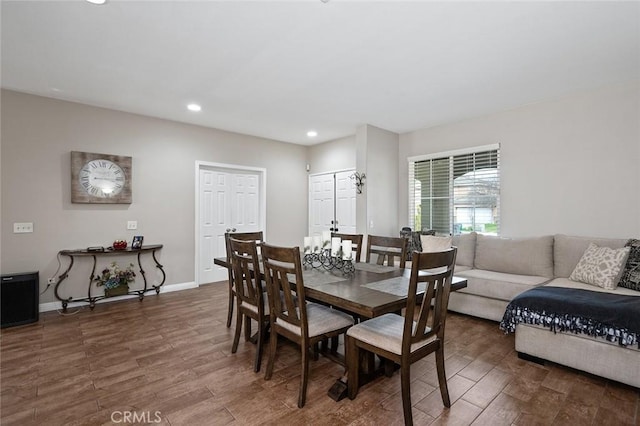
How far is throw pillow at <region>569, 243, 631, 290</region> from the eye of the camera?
9.39 feet

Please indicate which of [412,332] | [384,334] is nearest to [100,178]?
[384,334]

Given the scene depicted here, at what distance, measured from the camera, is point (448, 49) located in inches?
105

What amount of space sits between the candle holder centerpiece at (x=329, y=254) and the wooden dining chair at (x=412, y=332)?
0.63 m

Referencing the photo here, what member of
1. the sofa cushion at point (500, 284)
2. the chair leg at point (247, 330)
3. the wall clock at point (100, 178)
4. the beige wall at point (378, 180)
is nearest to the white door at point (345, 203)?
the beige wall at point (378, 180)

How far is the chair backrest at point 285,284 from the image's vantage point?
6.36 feet

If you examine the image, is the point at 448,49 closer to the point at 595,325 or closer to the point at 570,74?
the point at 570,74

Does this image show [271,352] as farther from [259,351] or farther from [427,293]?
[427,293]

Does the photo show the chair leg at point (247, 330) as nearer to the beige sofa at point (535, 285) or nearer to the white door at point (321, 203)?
the beige sofa at point (535, 285)

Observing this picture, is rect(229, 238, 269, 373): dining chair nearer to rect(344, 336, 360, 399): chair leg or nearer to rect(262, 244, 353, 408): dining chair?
rect(262, 244, 353, 408): dining chair

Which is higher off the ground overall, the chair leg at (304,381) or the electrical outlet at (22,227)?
the electrical outlet at (22,227)

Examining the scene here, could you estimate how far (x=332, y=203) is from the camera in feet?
19.6

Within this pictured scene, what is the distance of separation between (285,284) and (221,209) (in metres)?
3.86

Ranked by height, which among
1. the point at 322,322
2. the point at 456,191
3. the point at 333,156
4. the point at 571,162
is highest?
the point at 333,156

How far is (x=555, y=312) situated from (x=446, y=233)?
244cm
